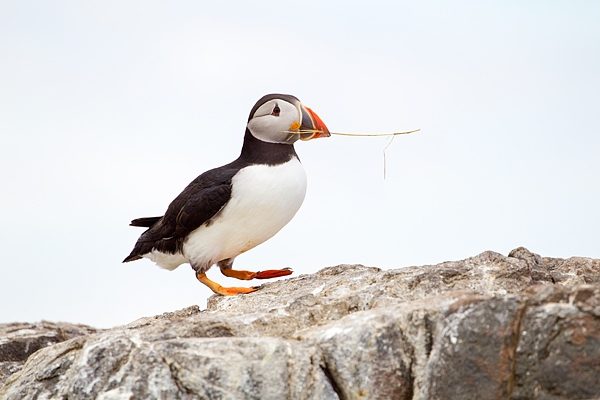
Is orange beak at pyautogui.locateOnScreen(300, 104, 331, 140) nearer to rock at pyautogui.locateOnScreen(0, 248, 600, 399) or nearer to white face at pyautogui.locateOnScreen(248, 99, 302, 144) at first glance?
white face at pyautogui.locateOnScreen(248, 99, 302, 144)

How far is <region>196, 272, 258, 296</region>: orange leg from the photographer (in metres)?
7.38

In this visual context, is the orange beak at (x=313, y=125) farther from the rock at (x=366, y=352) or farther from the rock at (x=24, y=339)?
the rock at (x=24, y=339)

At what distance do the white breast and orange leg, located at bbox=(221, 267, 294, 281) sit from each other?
11.2 inches

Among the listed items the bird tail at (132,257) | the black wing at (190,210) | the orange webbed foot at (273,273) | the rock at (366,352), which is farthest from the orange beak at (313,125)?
the rock at (366,352)

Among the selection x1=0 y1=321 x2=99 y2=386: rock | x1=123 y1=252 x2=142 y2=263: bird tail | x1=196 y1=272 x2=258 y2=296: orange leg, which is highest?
x1=123 y1=252 x2=142 y2=263: bird tail

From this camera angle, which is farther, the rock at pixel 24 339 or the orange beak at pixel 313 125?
the rock at pixel 24 339

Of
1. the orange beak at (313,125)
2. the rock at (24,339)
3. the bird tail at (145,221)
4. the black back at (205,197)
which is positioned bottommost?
the rock at (24,339)

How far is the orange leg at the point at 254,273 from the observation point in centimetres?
809

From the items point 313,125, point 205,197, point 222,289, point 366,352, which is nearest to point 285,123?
point 313,125

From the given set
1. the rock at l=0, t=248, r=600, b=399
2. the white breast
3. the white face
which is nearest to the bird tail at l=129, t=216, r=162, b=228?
the white breast

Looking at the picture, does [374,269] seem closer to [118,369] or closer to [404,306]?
[404,306]

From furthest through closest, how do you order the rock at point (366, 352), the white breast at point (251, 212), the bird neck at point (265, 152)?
the bird neck at point (265, 152) < the white breast at point (251, 212) < the rock at point (366, 352)

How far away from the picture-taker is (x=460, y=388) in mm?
4324

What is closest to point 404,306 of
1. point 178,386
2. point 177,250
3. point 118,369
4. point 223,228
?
point 178,386
